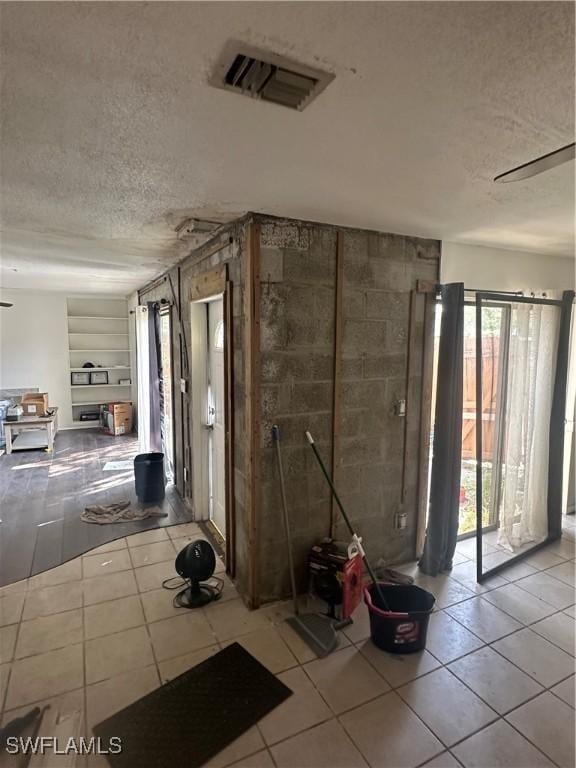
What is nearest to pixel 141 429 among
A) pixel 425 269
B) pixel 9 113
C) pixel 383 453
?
pixel 383 453

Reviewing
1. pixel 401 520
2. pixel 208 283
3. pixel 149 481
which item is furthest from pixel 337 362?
pixel 149 481

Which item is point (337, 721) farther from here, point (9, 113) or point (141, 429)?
point (141, 429)

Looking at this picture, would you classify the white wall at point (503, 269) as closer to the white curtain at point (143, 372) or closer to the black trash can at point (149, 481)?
the black trash can at point (149, 481)

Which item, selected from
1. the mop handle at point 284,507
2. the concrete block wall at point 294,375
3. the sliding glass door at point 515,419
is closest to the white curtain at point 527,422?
the sliding glass door at point 515,419

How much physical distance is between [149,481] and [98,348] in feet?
14.9

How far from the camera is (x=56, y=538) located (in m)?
3.65

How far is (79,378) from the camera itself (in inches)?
308

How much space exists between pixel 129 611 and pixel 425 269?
3.10 m

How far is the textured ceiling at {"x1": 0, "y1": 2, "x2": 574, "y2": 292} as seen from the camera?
0.94m

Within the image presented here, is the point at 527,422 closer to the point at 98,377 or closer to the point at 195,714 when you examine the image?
the point at 195,714

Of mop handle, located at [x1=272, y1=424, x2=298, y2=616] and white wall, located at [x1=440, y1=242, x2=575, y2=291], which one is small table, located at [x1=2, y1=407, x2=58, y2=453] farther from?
white wall, located at [x1=440, y1=242, x2=575, y2=291]

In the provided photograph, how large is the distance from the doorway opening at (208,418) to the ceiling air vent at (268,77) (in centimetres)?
232

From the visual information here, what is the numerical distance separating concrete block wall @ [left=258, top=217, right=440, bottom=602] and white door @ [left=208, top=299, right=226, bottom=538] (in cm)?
91

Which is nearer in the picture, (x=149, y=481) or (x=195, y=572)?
(x=195, y=572)
